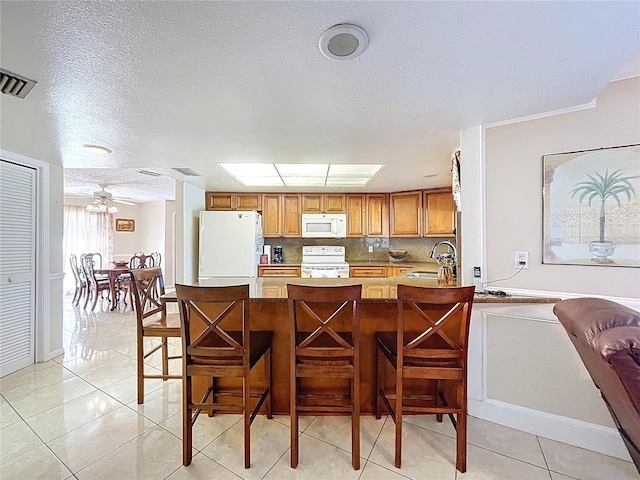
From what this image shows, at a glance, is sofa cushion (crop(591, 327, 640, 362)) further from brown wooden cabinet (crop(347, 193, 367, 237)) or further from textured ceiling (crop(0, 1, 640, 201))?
brown wooden cabinet (crop(347, 193, 367, 237))

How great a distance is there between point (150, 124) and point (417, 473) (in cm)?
280

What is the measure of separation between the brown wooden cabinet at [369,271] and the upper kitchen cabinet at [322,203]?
1.03 meters

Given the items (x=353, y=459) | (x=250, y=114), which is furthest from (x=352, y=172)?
(x=353, y=459)

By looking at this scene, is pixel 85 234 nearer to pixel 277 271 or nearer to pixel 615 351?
pixel 277 271

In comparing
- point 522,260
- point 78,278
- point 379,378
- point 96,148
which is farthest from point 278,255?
point 78,278

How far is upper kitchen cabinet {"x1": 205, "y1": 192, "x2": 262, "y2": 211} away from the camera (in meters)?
4.57

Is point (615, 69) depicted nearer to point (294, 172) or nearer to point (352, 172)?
point (352, 172)

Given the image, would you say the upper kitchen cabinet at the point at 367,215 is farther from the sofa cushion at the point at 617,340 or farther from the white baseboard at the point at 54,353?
the white baseboard at the point at 54,353

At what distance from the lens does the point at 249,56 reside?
48.8 inches

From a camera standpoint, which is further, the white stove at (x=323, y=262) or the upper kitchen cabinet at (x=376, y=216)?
the upper kitchen cabinet at (x=376, y=216)

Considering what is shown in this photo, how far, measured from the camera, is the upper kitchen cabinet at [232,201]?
457 centimetres

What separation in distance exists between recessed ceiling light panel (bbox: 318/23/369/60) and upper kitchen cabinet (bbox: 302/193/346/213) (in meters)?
3.41


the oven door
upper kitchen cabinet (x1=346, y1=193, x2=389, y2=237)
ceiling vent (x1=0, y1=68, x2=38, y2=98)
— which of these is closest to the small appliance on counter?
the oven door

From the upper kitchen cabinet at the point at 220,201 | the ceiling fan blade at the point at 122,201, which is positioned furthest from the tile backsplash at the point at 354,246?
the ceiling fan blade at the point at 122,201
